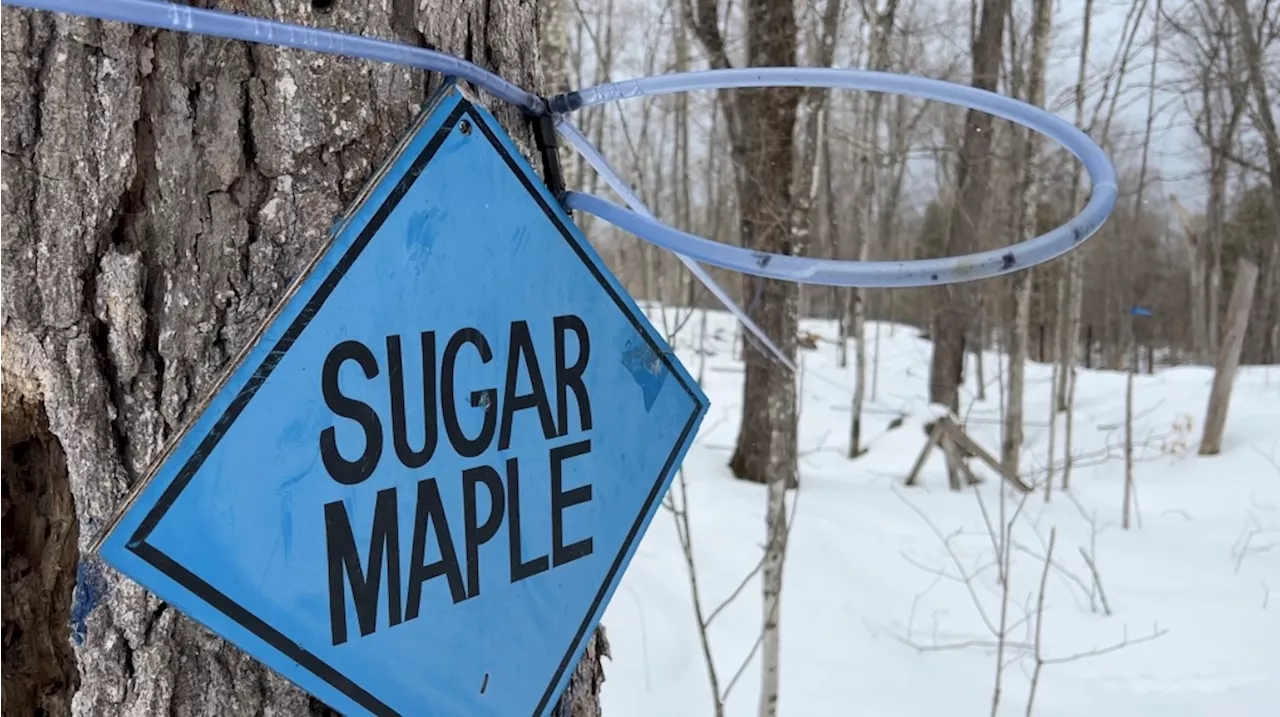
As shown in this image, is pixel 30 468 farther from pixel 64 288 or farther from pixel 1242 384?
pixel 1242 384

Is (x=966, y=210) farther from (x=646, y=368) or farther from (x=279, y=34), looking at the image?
(x=279, y=34)

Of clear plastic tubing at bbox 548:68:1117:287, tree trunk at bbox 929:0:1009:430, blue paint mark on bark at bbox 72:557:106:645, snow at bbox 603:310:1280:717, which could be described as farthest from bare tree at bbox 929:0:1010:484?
blue paint mark on bark at bbox 72:557:106:645

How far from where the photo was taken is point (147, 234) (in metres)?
0.63

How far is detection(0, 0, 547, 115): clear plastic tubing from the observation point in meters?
0.54

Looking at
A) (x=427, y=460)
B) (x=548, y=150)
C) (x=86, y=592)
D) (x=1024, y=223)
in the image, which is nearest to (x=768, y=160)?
(x=1024, y=223)

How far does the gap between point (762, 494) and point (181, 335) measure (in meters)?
5.21

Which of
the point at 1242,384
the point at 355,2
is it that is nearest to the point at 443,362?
the point at 355,2

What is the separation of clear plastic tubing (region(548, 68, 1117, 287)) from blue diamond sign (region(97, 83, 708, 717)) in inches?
3.8

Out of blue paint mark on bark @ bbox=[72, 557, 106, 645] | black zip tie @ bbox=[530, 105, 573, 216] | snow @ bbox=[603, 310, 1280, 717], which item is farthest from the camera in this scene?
snow @ bbox=[603, 310, 1280, 717]

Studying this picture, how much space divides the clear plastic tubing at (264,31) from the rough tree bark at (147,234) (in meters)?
0.03

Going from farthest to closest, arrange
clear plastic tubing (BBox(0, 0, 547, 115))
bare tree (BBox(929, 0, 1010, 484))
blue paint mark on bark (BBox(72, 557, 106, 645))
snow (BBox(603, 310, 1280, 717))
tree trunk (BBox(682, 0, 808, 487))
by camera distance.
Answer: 1. bare tree (BBox(929, 0, 1010, 484))
2. tree trunk (BBox(682, 0, 808, 487))
3. snow (BBox(603, 310, 1280, 717))
4. blue paint mark on bark (BBox(72, 557, 106, 645))
5. clear plastic tubing (BBox(0, 0, 547, 115))

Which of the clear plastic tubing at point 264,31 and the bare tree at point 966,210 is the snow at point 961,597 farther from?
the clear plastic tubing at point 264,31

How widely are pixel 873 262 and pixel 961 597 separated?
13.0 feet

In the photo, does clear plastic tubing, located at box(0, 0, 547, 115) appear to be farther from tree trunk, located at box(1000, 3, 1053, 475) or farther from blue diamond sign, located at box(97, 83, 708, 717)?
tree trunk, located at box(1000, 3, 1053, 475)
